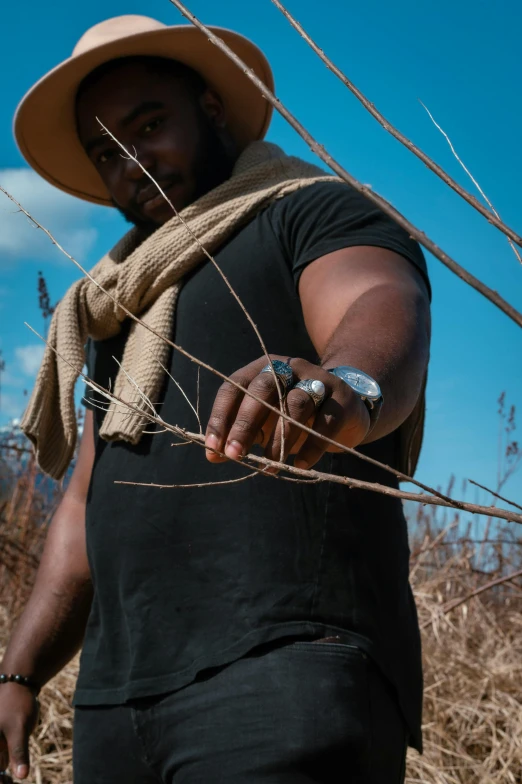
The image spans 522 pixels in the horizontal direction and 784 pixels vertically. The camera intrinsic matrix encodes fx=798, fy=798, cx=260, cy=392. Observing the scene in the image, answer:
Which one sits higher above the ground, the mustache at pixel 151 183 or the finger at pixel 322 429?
the mustache at pixel 151 183

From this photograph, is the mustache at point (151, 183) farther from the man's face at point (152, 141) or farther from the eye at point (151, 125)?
the eye at point (151, 125)

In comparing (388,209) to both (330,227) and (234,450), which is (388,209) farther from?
(330,227)

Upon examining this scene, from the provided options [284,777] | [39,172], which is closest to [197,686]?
[284,777]

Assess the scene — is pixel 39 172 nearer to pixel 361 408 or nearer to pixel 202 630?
pixel 202 630

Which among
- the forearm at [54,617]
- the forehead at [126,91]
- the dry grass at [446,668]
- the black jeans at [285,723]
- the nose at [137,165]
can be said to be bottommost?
the dry grass at [446,668]

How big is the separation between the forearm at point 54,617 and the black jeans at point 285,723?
627 mm

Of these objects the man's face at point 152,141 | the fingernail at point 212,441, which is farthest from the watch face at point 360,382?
the man's face at point 152,141

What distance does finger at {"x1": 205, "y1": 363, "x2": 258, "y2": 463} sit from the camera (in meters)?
0.79

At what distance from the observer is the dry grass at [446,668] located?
287cm

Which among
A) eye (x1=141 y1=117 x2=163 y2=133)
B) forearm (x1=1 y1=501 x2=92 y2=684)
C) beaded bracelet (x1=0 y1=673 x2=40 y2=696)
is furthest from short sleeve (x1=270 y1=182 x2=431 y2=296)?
beaded bracelet (x1=0 y1=673 x2=40 y2=696)

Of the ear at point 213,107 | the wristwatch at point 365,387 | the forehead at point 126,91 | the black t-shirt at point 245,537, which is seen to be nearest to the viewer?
the wristwatch at point 365,387

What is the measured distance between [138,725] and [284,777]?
0.34 m

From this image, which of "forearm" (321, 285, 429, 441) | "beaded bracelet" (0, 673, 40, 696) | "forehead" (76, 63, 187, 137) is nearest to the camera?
"forearm" (321, 285, 429, 441)

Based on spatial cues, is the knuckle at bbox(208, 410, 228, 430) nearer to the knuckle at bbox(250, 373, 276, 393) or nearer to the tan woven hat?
the knuckle at bbox(250, 373, 276, 393)
